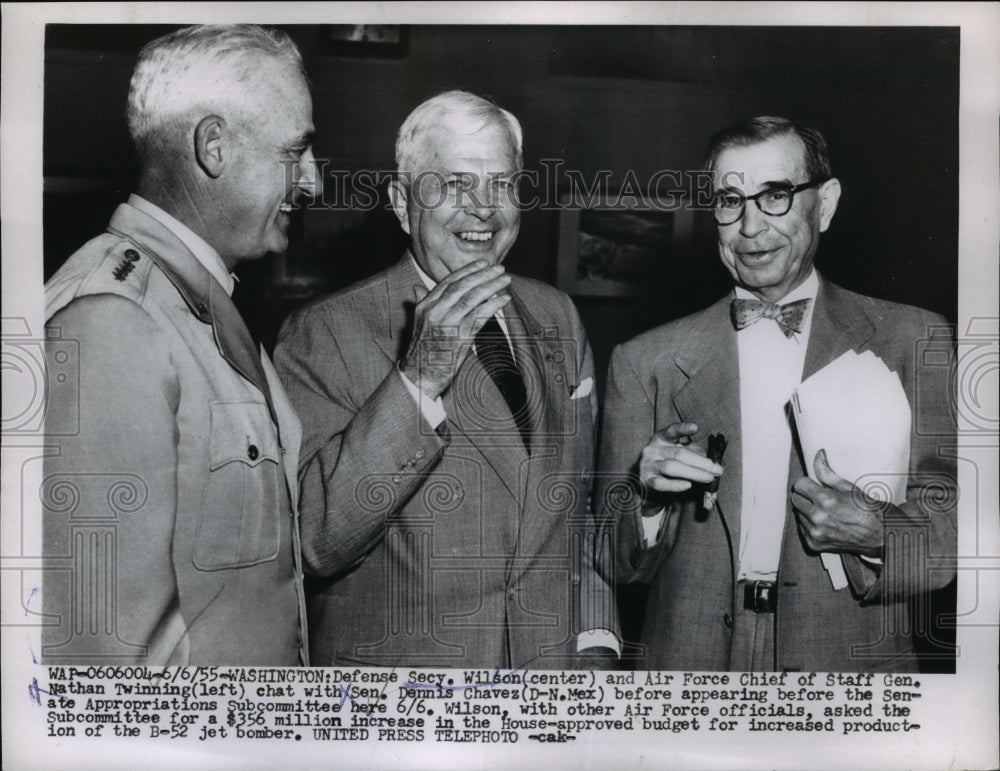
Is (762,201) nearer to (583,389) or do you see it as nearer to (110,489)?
(583,389)

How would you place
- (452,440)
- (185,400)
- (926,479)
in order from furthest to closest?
1. (926,479)
2. (452,440)
3. (185,400)

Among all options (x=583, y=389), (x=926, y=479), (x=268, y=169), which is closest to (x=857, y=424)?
(x=926, y=479)

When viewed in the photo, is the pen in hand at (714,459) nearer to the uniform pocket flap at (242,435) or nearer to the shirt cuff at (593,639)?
the shirt cuff at (593,639)

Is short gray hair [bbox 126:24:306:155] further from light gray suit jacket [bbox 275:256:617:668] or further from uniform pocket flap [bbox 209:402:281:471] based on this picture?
uniform pocket flap [bbox 209:402:281:471]

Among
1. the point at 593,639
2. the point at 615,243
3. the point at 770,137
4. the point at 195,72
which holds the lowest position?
the point at 593,639

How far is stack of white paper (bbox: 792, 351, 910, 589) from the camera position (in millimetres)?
3705

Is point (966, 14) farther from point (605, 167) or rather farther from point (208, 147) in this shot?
point (208, 147)

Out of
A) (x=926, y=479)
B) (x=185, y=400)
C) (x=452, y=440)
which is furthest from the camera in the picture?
(x=926, y=479)

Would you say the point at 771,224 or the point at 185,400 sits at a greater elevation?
the point at 771,224

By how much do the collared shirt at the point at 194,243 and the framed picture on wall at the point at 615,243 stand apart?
1.22 metres

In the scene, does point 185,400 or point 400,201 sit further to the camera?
point 400,201

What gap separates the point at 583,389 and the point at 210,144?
1620mm

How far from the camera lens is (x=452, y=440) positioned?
367cm

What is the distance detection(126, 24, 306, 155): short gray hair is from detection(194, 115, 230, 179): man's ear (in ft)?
0.20
